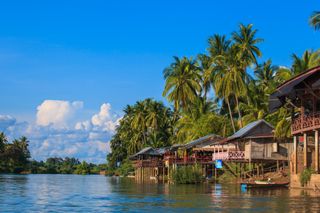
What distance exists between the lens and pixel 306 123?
32.0 m

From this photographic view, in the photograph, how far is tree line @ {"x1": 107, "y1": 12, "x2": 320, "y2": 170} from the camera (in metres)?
48.3

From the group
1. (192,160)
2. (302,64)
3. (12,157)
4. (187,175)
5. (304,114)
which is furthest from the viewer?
(12,157)

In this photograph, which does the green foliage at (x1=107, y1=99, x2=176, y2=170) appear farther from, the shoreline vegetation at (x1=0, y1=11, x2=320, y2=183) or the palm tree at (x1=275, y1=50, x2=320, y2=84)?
the palm tree at (x1=275, y1=50, x2=320, y2=84)

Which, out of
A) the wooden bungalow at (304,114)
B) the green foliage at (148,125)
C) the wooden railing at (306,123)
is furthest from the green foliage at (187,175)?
the green foliage at (148,125)

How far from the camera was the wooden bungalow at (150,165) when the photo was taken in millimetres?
62500

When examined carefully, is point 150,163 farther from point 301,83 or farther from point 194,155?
point 301,83

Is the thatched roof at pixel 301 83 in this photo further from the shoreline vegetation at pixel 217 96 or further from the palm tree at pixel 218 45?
the palm tree at pixel 218 45

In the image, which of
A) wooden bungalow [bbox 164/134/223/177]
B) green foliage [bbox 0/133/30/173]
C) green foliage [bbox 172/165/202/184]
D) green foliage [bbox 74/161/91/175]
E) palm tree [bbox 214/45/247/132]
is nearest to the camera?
green foliage [bbox 172/165/202/184]

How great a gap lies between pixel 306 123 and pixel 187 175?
58.1 ft

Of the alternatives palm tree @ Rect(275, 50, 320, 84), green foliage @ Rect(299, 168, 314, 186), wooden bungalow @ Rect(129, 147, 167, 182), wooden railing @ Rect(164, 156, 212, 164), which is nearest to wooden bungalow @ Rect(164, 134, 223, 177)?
wooden railing @ Rect(164, 156, 212, 164)

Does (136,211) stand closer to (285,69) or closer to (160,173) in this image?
(285,69)

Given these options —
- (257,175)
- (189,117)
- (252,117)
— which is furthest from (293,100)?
(189,117)

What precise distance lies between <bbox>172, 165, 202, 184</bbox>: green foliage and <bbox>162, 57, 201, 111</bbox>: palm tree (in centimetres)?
1746

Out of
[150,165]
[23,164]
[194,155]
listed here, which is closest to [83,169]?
[23,164]
